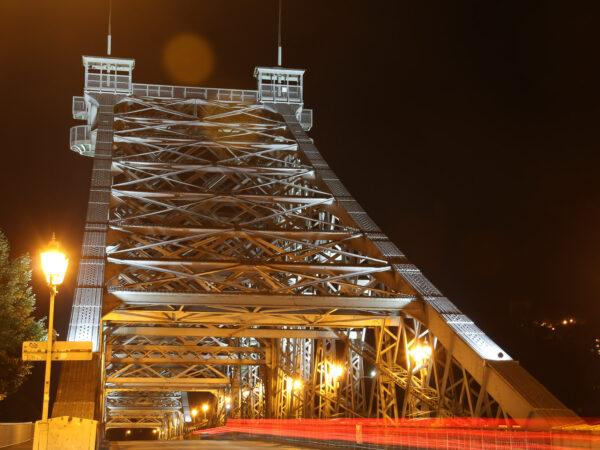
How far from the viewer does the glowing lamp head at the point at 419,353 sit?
21452 mm

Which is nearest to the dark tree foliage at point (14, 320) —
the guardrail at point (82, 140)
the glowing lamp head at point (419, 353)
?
the glowing lamp head at point (419, 353)

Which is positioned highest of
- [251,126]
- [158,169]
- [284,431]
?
[251,126]

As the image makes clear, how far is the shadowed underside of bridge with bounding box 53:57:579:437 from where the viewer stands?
1869cm

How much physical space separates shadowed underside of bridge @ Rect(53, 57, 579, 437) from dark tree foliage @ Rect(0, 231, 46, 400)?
2.16 meters

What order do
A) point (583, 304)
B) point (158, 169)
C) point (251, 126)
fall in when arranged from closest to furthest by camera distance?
1. point (158, 169)
2. point (251, 126)
3. point (583, 304)

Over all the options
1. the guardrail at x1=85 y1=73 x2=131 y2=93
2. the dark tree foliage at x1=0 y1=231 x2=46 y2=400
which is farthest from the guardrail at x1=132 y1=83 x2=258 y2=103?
the dark tree foliage at x1=0 y1=231 x2=46 y2=400

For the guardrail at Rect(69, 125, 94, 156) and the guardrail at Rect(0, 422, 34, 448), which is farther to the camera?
the guardrail at Rect(69, 125, 94, 156)

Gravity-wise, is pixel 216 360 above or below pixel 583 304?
below

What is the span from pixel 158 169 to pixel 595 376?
34343mm

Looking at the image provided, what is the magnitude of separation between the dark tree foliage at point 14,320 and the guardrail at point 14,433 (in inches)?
42.8

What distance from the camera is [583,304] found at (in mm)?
58781

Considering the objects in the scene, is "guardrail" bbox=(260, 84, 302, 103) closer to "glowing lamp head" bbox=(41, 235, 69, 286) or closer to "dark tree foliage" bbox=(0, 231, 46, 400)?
"dark tree foliage" bbox=(0, 231, 46, 400)

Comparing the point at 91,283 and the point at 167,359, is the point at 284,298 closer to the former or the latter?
the point at 91,283

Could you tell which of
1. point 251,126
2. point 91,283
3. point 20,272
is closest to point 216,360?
point 251,126
